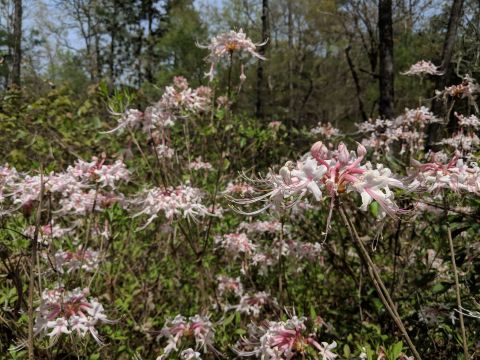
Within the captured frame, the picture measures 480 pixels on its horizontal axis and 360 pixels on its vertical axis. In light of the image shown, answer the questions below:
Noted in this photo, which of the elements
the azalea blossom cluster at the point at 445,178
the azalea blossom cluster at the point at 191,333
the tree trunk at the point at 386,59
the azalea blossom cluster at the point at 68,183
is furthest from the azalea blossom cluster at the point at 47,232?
the tree trunk at the point at 386,59

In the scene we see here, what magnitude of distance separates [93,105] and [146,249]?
166 inches

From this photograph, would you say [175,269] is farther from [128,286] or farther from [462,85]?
[462,85]

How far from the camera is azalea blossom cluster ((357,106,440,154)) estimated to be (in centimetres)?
325

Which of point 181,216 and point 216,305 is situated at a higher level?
point 181,216

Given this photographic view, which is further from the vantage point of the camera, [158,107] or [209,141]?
[209,141]

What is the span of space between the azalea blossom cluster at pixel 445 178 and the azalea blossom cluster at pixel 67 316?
1217mm

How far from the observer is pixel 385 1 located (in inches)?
188

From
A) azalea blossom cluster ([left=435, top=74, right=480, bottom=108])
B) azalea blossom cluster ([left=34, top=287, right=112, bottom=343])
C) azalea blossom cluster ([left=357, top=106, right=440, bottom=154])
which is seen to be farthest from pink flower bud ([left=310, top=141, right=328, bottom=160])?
azalea blossom cluster ([left=357, top=106, right=440, bottom=154])

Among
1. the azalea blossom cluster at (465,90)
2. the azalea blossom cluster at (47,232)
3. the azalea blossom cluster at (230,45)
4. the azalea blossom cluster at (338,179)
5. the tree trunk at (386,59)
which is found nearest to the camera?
the azalea blossom cluster at (338,179)

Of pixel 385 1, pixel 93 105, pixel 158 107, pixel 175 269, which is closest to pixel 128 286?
pixel 175 269

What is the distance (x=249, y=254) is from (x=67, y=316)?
4.61ft

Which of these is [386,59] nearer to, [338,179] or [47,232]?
[47,232]

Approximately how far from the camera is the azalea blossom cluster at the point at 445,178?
1.31 metres

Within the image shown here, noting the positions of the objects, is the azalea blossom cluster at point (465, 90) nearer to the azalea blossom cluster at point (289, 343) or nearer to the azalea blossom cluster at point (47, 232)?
the azalea blossom cluster at point (289, 343)
